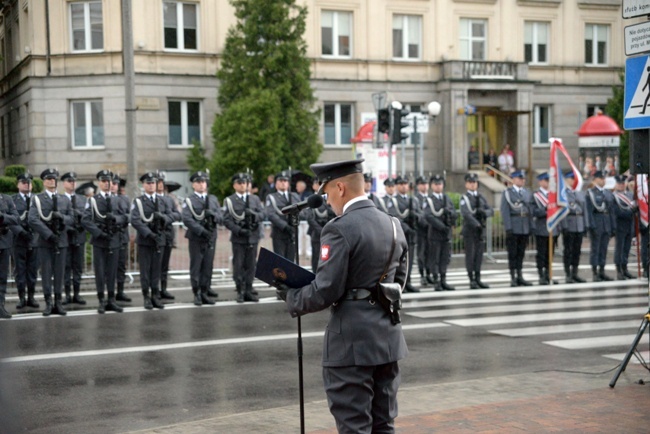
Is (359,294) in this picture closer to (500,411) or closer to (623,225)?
(500,411)

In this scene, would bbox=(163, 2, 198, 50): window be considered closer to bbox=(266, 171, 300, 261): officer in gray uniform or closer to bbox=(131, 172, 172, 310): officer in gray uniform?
bbox=(266, 171, 300, 261): officer in gray uniform

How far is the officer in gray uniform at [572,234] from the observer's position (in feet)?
62.1

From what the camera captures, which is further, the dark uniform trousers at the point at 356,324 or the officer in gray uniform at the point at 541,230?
the officer in gray uniform at the point at 541,230

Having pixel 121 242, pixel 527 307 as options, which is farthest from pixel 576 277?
pixel 121 242

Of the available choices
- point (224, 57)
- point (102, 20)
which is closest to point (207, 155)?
point (224, 57)

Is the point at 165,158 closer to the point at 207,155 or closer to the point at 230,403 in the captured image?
the point at 207,155

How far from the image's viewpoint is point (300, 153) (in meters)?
33.8

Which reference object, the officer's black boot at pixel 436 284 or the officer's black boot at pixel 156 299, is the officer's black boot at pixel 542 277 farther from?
the officer's black boot at pixel 156 299

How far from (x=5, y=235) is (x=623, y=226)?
12.8 meters

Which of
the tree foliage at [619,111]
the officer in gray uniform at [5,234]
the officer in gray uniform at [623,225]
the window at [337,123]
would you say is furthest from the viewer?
the tree foliage at [619,111]

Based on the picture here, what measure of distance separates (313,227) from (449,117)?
23.8 m

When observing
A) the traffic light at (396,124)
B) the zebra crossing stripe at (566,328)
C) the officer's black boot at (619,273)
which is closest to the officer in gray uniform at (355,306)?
the zebra crossing stripe at (566,328)

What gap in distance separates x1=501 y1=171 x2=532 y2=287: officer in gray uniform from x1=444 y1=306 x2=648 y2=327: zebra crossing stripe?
11.8 ft

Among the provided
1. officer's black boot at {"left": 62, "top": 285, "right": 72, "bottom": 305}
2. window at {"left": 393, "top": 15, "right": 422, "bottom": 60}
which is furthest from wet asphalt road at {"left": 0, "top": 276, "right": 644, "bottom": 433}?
window at {"left": 393, "top": 15, "right": 422, "bottom": 60}
